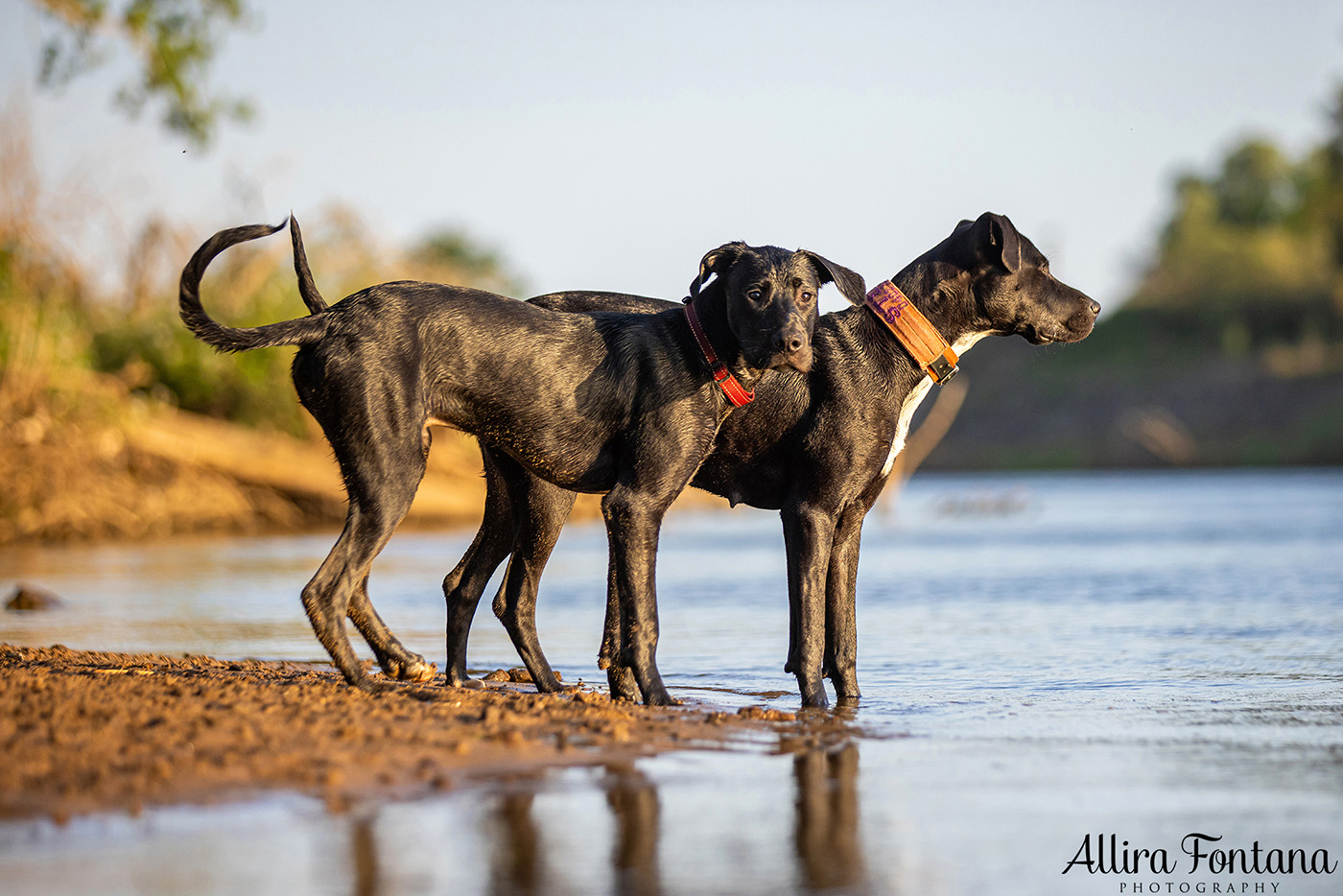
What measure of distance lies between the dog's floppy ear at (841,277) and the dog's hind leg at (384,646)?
8.57ft

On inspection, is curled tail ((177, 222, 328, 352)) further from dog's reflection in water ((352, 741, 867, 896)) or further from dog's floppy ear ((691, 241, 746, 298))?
dog's reflection in water ((352, 741, 867, 896))

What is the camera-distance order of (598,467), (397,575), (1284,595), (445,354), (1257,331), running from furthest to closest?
(1257,331), (397,575), (1284,595), (598,467), (445,354)

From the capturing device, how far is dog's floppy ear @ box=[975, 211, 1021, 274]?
6922mm

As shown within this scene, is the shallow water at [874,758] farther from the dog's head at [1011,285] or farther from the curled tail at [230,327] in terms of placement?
the curled tail at [230,327]

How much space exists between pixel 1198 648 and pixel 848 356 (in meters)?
3.61

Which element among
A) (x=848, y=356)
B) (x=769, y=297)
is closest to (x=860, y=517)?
(x=848, y=356)

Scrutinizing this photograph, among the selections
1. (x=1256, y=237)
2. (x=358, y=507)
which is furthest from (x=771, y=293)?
(x=1256, y=237)

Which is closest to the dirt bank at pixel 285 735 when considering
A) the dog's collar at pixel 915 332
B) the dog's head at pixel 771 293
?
the dog's head at pixel 771 293

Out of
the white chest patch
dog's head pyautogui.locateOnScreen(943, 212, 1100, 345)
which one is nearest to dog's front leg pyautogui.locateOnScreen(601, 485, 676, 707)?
the white chest patch

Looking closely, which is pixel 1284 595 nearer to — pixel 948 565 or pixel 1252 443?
pixel 948 565

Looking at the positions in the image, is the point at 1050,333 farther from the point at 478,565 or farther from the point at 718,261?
the point at 478,565

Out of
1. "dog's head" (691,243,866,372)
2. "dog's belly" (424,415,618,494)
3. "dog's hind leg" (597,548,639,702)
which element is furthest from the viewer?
"dog's hind leg" (597,548,639,702)

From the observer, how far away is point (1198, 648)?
888 centimetres

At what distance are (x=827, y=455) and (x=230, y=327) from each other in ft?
9.27
